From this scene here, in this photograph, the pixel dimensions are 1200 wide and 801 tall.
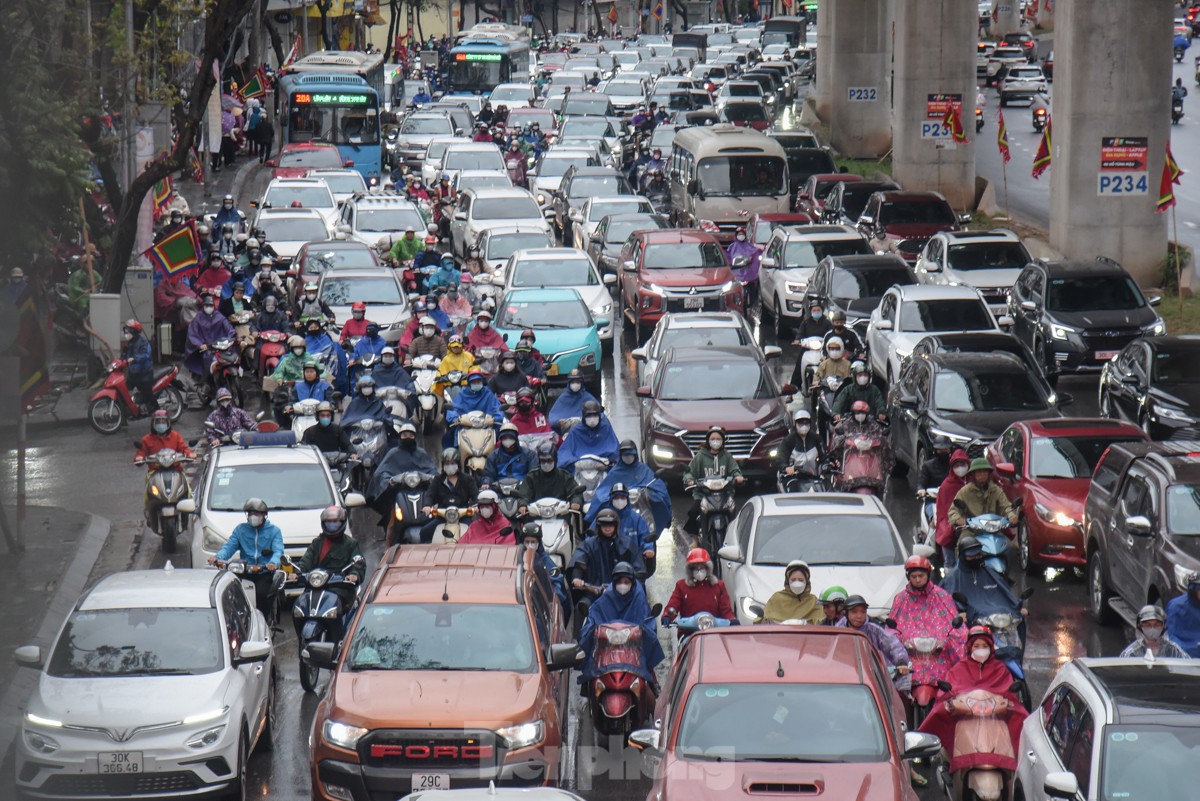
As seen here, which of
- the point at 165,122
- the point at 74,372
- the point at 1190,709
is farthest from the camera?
the point at 165,122

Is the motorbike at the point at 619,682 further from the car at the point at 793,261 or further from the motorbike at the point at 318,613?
the car at the point at 793,261

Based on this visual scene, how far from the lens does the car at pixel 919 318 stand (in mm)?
26266

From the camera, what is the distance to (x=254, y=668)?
42.8 feet

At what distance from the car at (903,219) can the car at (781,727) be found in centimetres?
2579

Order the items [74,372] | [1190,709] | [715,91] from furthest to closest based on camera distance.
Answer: [715,91] < [74,372] < [1190,709]

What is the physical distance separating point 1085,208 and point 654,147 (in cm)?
1875

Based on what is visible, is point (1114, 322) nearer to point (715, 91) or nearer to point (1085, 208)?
point (1085, 208)

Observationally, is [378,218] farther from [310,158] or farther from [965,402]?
[965,402]

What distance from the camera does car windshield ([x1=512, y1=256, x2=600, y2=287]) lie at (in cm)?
2988

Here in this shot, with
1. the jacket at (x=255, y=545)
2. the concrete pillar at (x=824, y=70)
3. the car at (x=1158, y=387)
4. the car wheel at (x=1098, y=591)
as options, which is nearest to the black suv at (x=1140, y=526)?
the car wheel at (x=1098, y=591)

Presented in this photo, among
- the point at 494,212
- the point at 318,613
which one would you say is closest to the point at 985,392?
the point at 318,613

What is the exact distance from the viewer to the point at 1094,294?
27.6 m

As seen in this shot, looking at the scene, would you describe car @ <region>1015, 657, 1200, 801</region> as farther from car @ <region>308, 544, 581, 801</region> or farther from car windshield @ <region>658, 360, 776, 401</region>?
car windshield @ <region>658, 360, 776, 401</region>

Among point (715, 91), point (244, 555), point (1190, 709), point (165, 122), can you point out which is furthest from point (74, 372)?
point (715, 91)
